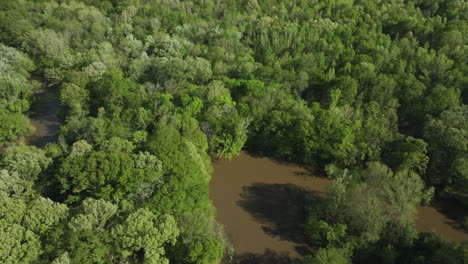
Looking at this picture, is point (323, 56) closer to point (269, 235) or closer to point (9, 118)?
point (269, 235)

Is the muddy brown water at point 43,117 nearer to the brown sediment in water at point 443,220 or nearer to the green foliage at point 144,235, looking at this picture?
the green foliage at point 144,235

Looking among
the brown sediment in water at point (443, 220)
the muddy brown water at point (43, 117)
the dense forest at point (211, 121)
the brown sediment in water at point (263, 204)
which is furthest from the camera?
the muddy brown water at point (43, 117)

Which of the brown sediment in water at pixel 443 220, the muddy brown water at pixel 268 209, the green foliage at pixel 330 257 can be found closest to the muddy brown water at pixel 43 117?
the muddy brown water at pixel 268 209

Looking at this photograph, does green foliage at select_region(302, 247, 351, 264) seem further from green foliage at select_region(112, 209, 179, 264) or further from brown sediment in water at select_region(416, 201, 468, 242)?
brown sediment in water at select_region(416, 201, 468, 242)

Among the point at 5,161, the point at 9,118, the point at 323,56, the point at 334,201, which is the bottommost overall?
the point at 9,118

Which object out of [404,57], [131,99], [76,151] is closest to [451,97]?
[404,57]
